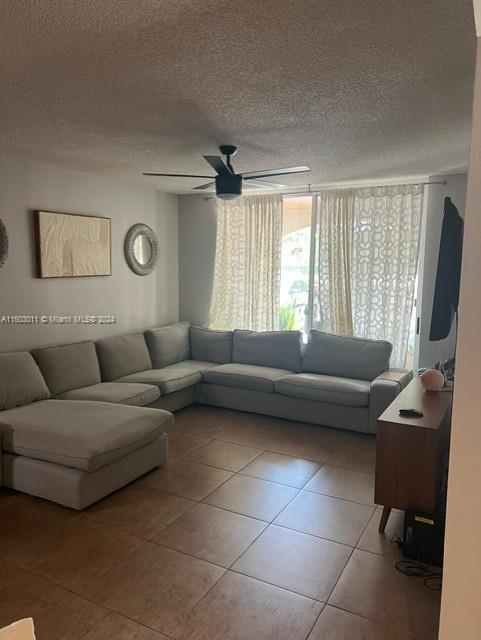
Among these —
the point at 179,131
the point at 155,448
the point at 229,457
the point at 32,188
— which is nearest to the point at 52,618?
the point at 155,448

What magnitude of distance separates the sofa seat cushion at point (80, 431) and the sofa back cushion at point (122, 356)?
1.05 m

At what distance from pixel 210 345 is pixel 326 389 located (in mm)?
1705

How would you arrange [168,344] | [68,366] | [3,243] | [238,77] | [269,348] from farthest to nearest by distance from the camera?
[168,344] → [269,348] → [68,366] → [3,243] → [238,77]

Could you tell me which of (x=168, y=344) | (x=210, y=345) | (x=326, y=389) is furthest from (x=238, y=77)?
(x=210, y=345)

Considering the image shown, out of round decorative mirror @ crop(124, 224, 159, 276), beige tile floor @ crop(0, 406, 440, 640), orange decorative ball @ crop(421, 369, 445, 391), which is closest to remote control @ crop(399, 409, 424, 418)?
orange decorative ball @ crop(421, 369, 445, 391)

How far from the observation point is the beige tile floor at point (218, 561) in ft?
6.66

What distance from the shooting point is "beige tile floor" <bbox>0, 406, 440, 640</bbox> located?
6.66ft

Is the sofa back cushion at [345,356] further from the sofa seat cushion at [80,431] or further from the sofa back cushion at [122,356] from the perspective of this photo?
the sofa seat cushion at [80,431]

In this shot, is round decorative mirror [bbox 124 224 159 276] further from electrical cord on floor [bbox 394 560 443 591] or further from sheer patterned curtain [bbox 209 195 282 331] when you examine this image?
electrical cord on floor [bbox 394 560 443 591]

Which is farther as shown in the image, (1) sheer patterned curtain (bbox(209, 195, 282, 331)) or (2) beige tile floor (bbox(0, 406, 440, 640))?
(1) sheer patterned curtain (bbox(209, 195, 282, 331))

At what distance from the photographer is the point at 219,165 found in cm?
304

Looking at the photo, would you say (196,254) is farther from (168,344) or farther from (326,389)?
(326,389)

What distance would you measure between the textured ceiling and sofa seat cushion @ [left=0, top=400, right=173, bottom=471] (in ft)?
6.44

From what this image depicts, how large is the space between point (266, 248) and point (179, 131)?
2.54m
